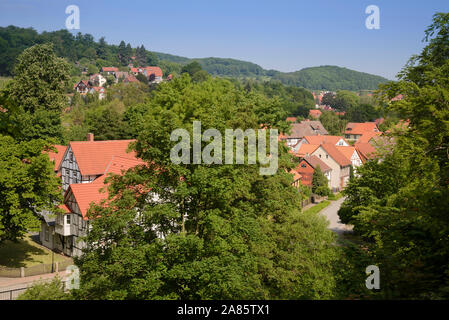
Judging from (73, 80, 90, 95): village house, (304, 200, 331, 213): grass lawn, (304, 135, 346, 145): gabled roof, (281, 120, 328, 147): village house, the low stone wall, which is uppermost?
(73, 80, 90, 95): village house

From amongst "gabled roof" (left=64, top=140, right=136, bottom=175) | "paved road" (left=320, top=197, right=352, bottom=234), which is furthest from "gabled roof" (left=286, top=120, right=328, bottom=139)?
"gabled roof" (left=64, top=140, right=136, bottom=175)

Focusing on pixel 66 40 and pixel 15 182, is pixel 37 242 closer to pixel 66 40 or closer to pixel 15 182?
pixel 15 182

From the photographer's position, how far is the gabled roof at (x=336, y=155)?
193 feet

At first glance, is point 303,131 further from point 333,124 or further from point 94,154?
point 94,154

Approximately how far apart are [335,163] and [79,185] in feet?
133

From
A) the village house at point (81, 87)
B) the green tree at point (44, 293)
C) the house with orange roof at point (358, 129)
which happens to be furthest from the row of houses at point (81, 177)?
the village house at point (81, 87)

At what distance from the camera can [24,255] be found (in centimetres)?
2855

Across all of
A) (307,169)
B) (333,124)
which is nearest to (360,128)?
(333,124)

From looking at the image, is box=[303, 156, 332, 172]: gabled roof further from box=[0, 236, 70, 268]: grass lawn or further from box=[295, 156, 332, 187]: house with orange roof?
box=[0, 236, 70, 268]: grass lawn

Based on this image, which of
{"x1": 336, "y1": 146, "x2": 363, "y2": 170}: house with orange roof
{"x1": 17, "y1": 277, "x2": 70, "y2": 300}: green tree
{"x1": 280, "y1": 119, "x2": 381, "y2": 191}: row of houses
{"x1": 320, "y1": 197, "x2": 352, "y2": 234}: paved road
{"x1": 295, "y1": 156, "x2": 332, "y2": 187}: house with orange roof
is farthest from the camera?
{"x1": 336, "y1": 146, "x2": 363, "y2": 170}: house with orange roof

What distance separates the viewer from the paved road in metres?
37.2

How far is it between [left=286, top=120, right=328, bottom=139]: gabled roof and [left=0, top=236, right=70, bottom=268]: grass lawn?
6540 centimetres
